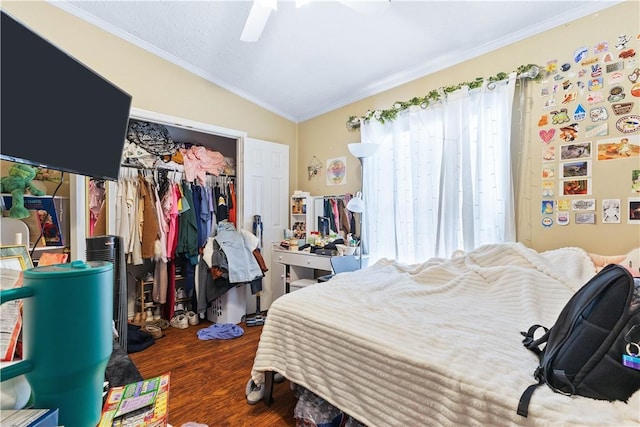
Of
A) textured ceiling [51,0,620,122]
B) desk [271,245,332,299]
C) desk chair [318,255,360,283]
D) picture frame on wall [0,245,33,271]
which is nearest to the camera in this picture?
picture frame on wall [0,245,33,271]

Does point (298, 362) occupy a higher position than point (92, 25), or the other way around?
point (92, 25)

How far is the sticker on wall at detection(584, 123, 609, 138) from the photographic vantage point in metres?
1.92

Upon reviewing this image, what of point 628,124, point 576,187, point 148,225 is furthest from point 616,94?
point 148,225

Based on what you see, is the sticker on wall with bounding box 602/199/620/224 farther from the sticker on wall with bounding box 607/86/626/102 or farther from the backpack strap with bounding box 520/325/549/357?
the backpack strap with bounding box 520/325/549/357

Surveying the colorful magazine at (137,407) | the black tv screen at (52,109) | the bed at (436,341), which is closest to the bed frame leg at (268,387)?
the bed at (436,341)

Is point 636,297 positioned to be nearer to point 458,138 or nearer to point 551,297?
point 551,297

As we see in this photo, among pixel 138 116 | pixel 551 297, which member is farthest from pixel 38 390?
pixel 138 116

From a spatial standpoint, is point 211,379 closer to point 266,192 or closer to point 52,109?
point 52,109

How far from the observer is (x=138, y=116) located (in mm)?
2701

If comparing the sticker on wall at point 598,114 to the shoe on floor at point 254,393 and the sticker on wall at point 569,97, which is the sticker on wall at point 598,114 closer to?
the sticker on wall at point 569,97

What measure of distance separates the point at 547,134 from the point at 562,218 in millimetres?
612

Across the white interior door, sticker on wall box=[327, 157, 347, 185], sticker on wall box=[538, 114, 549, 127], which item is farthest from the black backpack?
the white interior door

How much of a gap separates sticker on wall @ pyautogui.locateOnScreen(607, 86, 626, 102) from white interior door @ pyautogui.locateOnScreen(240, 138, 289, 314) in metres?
3.03

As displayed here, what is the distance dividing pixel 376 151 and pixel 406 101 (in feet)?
1.83
